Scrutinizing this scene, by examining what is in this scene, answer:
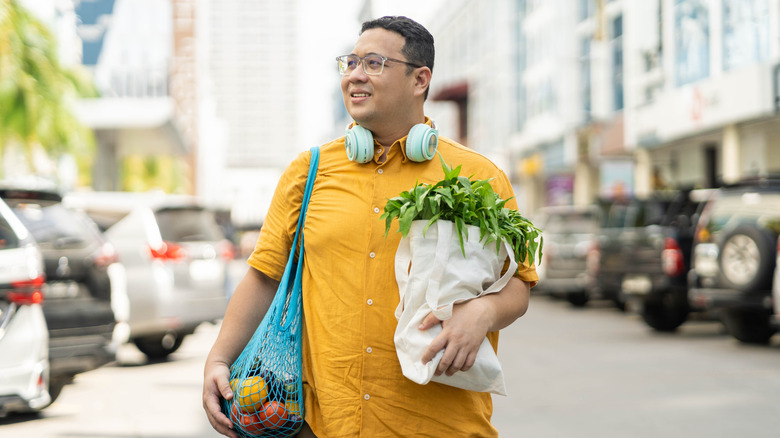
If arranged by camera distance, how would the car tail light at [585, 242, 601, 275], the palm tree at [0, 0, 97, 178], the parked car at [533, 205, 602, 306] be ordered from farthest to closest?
the palm tree at [0, 0, 97, 178] < the parked car at [533, 205, 602, 306] < the car tail light at [585, 242, 601, 275]

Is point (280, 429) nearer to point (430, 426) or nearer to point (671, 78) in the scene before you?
point (430, 426)

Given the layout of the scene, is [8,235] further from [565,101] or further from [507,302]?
[565,101]

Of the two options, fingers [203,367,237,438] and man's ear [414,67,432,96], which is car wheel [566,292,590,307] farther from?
fingers [203,367,237,438]

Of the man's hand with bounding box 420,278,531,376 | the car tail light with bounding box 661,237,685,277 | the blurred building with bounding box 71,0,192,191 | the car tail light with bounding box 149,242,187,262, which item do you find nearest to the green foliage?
the man's hand with bounding box 420,278,531,376

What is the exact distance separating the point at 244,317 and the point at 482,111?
51.8m

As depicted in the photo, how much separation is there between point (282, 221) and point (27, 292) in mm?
4442

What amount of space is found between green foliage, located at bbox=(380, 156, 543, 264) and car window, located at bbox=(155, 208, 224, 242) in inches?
353

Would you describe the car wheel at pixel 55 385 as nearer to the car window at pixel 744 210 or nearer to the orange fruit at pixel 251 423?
the orange fruit at pixel 251 423

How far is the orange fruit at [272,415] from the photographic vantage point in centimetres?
244

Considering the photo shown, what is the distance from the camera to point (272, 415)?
8.02 ft

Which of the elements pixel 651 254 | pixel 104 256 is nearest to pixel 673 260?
pixel 651 254

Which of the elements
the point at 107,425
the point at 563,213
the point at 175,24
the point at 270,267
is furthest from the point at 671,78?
the point at 175,24

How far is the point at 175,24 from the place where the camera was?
131250 mm

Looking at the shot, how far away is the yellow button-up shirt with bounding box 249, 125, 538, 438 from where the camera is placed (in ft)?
8.05
